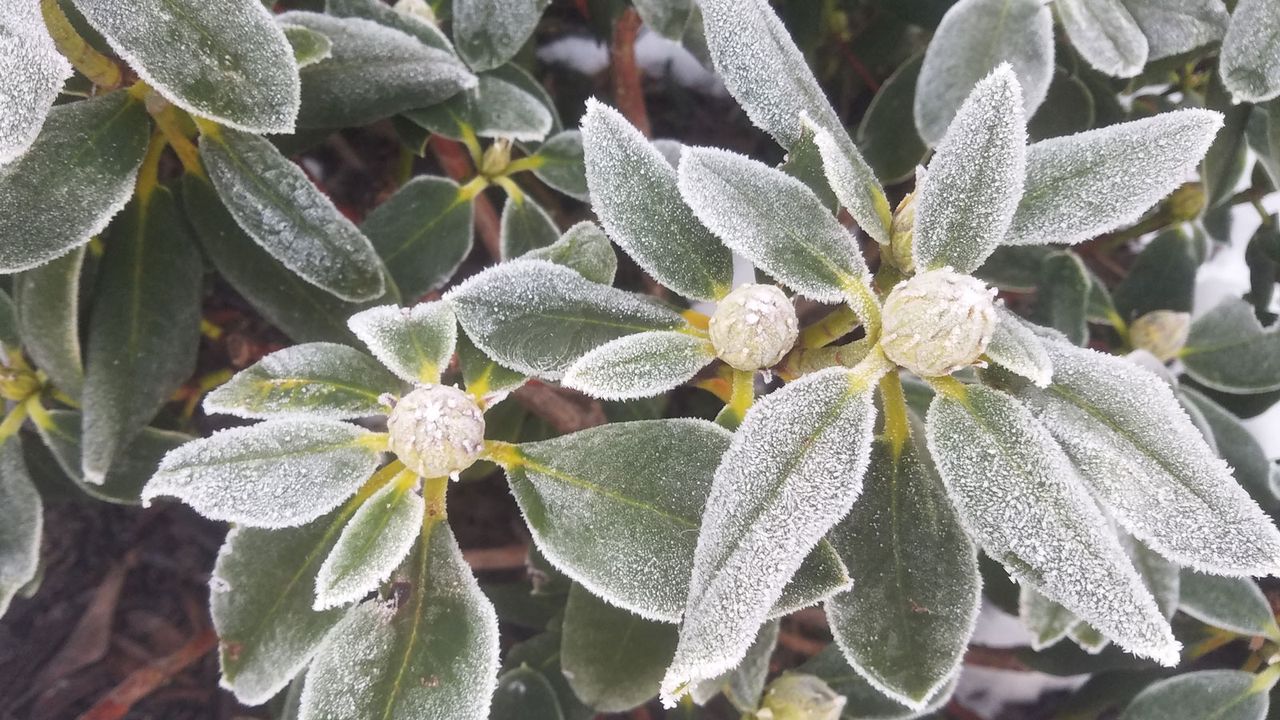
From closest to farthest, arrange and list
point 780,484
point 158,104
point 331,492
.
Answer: point 780,484, point 331,492, point 158,104

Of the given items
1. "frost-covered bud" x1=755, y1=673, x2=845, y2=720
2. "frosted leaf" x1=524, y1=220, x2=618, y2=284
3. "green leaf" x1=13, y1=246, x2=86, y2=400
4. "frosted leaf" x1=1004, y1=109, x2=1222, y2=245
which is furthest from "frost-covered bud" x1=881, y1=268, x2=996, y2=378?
"green leaf" x1=13, y1=246, x2=86, y2=400

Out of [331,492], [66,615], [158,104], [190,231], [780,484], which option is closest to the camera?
[780,484]

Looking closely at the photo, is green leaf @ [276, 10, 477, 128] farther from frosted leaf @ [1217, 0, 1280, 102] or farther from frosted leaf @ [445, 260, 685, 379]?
frosted leaf @ [1217, 0, 1280, 102]

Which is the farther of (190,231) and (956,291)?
(190,231)

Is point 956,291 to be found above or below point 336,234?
above

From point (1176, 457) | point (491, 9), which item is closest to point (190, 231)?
point (491, 9)

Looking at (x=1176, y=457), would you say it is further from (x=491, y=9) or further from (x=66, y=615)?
(x=66, y=615)

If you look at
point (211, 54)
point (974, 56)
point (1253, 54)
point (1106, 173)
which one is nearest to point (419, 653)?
point (211, 54)
